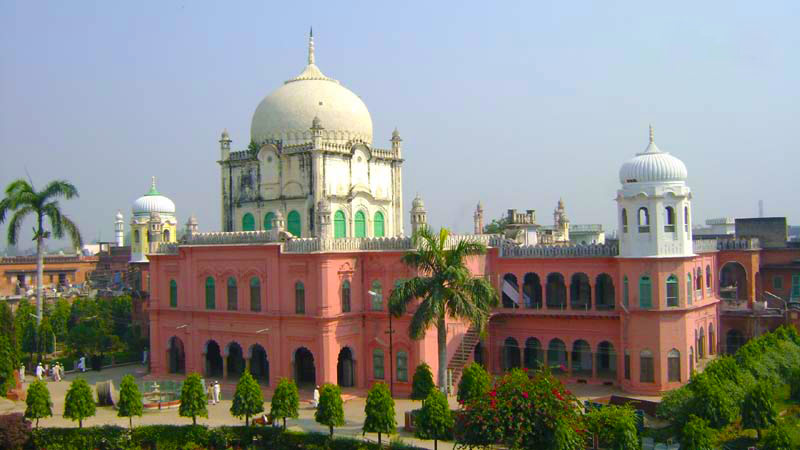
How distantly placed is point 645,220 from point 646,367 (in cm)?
550

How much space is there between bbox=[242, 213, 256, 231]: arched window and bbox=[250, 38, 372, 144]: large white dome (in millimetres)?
3625

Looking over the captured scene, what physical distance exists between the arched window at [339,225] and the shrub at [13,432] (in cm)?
1488

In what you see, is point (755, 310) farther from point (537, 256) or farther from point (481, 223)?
point (481, 223)

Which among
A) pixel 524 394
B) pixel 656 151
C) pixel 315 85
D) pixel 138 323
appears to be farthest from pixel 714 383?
pixel 138 323

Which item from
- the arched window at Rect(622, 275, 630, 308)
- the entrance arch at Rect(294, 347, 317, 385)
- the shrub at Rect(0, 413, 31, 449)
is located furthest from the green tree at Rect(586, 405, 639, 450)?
the shrub at Rect(0, 413, 31, 449)

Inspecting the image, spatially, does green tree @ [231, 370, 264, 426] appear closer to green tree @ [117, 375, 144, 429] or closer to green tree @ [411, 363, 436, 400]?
green tree @ [117, 375, 144, 429]

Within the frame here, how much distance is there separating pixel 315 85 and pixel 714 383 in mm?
22193

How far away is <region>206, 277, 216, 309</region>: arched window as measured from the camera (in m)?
34.1

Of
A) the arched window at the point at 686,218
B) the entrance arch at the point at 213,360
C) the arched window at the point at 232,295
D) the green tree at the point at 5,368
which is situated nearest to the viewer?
the arched window at the point at 686,218

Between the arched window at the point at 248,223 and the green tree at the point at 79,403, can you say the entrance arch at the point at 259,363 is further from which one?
the green tree at the point at 79,403

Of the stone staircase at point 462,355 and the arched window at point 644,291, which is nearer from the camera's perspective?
the arched window at point 644,291

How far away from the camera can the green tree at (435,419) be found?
21922 millimetres

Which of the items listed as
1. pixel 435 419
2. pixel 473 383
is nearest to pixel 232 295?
pixel 473 383

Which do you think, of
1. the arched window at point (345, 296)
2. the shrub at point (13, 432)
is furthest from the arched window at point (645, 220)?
the shrub at point (13, 432)
